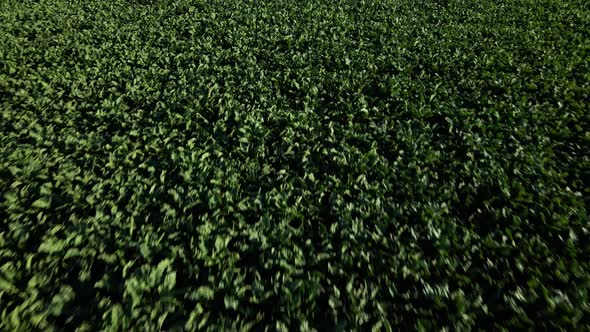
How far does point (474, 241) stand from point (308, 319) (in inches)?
71.4

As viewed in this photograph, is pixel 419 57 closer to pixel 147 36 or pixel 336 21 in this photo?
pixel 336 21

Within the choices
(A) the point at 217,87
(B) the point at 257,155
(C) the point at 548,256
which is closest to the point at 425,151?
(C) the point at 548,256

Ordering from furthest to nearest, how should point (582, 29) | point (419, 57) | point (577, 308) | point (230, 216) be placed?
point (582, 29)
point (419, 57)
point (230, 216)
point (577, 308)

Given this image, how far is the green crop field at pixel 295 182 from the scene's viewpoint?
278cm

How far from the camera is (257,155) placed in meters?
4.30

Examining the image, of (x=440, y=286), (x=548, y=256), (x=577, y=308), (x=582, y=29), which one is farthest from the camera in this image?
(x=582, y=29)

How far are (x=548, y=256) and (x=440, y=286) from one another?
3.72 feet

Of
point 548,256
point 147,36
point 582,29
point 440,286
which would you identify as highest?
point 582,29

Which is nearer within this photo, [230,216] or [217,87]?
[230,216]

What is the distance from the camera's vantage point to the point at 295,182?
3.95 m

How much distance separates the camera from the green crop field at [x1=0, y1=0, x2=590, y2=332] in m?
2.78

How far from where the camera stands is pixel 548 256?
3.05 meters

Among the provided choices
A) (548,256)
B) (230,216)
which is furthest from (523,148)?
(230,216)

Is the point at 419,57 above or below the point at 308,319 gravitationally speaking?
above
